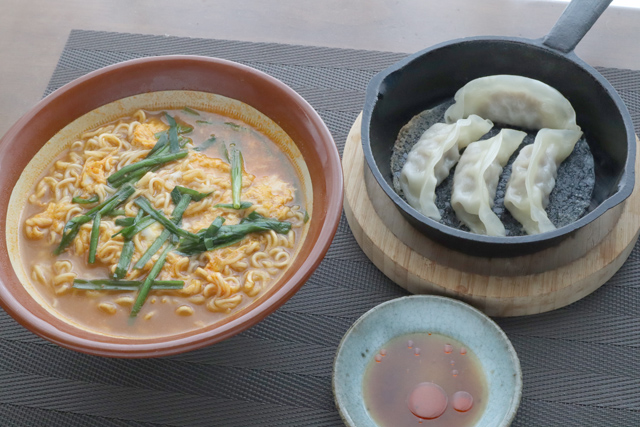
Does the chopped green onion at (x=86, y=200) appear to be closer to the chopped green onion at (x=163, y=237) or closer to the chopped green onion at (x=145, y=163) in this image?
the chopped green onion at (x=145, y=163)

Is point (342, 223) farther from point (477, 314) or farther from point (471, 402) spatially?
point (471, 402)

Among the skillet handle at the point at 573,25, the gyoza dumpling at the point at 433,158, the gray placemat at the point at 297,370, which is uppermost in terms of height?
the skillet handle at the point at 573,25

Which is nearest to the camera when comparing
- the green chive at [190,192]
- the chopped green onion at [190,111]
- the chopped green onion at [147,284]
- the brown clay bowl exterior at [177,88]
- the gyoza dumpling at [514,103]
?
the brown clay bowl exterior at [177,88]

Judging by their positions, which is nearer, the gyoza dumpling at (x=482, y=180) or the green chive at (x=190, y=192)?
the green chive at (x=190, y=192)

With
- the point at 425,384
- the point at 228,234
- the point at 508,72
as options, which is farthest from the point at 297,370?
the point at 508,72

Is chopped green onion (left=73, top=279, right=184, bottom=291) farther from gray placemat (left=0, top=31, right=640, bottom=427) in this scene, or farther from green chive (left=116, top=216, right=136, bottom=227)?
gray placemat (left=0, top=31, right=640, bottom=427)

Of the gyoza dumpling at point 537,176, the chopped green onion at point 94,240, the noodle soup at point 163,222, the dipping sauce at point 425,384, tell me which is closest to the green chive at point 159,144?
the noodle soup at point 163,222

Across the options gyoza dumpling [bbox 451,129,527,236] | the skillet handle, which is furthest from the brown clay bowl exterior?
the skillet handle

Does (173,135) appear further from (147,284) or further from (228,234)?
(147,284)
